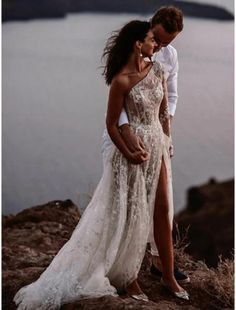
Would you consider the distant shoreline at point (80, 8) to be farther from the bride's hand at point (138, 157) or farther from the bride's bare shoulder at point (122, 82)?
the bride's hand at point (138, 157)

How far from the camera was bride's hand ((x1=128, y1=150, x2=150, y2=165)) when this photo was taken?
2.86 m

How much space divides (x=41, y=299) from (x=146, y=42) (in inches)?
37.1

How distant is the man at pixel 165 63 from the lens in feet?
9.37

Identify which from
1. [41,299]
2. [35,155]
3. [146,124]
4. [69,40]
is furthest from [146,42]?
[41,299]

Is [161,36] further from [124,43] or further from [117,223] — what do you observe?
[117,223]

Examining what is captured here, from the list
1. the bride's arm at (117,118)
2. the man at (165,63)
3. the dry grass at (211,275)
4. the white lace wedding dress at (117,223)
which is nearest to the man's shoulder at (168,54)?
the man at (165,63)

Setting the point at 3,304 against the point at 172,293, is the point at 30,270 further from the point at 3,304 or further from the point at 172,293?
the point at 172,293

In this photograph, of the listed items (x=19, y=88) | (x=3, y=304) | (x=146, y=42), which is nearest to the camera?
(x=146, y=42)

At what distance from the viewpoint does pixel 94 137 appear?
3186 mm

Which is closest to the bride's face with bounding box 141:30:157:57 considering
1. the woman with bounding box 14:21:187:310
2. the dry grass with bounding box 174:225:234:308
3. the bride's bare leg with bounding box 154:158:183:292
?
the woman with bounding box 14:21:187:310

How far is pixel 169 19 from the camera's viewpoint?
2.95 m

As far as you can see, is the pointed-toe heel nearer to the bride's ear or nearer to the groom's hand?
the groom's hand

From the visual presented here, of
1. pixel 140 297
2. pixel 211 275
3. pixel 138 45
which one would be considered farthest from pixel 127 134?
pixel 211 275

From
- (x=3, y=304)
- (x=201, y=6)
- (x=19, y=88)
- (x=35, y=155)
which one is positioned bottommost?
(x=3, y=304)
